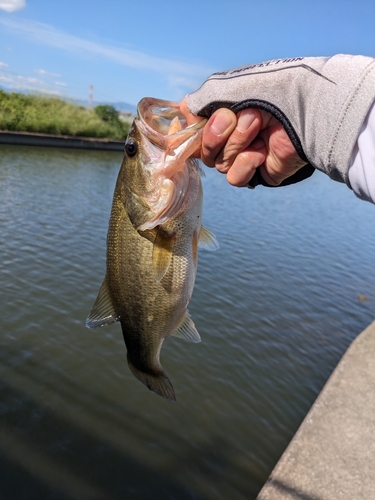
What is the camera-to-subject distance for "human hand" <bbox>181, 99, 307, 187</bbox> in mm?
1992

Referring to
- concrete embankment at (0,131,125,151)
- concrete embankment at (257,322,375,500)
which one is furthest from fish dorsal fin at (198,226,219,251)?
concrete embankment at (0,131,125,151)

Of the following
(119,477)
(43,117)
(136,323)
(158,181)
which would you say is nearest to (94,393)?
(119,477)

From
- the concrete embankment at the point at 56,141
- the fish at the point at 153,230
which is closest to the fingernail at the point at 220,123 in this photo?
the fish at the point at 153,230

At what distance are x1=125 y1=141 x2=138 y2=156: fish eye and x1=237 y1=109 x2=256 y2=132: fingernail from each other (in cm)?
63

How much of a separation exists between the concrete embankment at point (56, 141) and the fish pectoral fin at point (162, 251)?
27.1 metres

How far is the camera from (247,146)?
2.14 meters

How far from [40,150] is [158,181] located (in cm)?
2770

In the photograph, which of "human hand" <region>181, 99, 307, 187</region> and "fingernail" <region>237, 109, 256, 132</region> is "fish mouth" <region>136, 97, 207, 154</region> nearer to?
"human hand" <region>181, 99, 307, 187</region>

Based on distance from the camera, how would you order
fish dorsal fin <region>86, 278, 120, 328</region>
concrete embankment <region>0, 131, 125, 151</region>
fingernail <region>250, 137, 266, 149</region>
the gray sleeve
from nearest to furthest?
1. the gray sleeve
2. fingernail <region>250, 137, 266, 149</region>
3. fish dorsal fin <region>86, 278, 120, 328</region>
4. concrete embankment <region>0, 131, 125, 151</region>

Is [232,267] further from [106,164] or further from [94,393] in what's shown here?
[106,164]

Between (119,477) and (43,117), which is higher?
(43,117)

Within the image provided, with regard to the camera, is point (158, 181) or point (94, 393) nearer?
point (158, 181)

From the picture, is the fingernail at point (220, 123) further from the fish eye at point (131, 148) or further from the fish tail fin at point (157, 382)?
the fish tail fin at point (157, 382)

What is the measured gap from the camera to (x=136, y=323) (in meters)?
2.55
